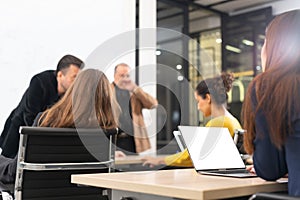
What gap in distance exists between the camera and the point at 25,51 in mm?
3396

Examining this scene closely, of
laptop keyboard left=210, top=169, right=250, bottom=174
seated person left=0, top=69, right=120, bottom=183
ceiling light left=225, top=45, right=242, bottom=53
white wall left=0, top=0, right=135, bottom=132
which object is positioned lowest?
laptop keyboard left=210, top=169, right=250, bottom=174

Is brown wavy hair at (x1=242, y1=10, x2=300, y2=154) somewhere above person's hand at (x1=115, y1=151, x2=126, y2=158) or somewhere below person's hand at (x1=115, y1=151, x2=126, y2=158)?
above

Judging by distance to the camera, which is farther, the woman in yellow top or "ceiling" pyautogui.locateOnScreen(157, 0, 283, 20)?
"ceiling" pyautogui.locateOnScreen(157, 0, 283, 20)

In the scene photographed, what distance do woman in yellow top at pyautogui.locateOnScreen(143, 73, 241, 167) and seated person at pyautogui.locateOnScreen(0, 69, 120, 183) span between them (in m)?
0.58

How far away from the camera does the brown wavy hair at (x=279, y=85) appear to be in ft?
3.64

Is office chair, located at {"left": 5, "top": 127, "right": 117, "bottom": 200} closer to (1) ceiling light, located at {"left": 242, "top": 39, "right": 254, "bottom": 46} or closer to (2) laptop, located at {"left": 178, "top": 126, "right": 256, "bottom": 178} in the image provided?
(2) laptop, located at {"left": 178, "top": 126, "right": 256, "bottom": 178}

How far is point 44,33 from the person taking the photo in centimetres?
353

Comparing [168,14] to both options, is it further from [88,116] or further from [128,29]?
[88,116]

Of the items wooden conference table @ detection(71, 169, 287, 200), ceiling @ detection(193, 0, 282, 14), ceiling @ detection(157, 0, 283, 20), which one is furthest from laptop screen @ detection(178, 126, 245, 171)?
ceiling @ detection(193, 0, 282, 14)

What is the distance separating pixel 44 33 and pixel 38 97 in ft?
3.56

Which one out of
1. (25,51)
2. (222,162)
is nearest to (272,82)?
(222,162)

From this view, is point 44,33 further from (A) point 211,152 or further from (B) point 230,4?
(B) point 230,4

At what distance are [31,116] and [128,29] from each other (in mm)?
2005

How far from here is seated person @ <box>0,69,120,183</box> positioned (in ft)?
6.12
